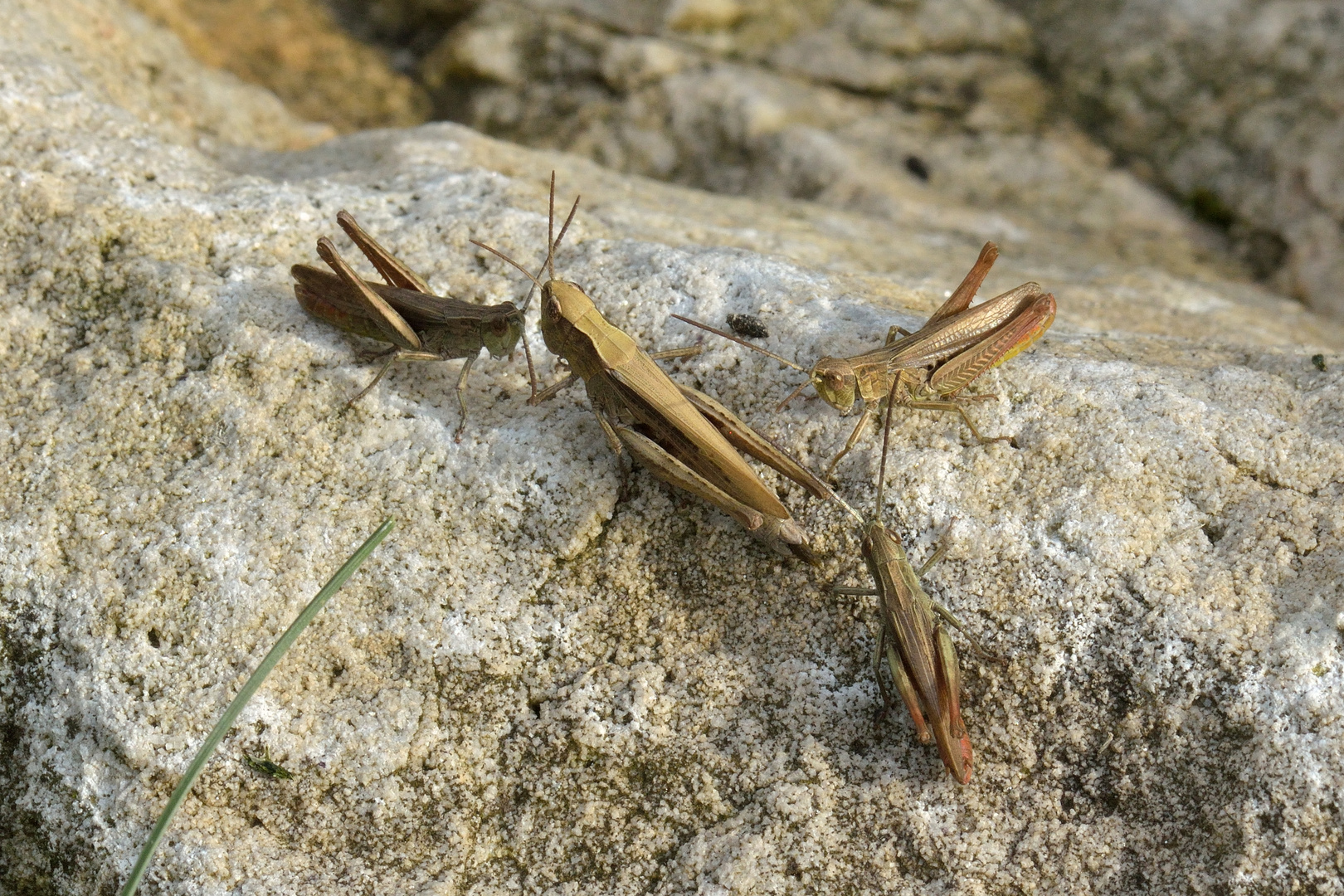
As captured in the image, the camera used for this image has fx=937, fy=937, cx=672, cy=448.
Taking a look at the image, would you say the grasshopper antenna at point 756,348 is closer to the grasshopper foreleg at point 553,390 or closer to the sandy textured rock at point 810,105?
the grasshopper foreleg at point 553,390

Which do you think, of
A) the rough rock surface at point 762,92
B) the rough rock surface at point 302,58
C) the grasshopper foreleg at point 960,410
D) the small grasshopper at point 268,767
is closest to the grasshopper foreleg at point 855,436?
the grasshopper foreleg at point 960,410

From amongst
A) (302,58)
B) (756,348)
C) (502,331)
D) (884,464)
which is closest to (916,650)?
(884,464)

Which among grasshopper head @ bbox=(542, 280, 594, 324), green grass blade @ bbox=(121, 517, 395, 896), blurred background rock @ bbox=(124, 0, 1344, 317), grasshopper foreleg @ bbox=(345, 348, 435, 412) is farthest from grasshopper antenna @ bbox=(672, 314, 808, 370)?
blurred background rock @ bbox=(124, 0, 1344, 317)

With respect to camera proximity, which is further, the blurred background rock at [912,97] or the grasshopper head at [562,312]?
the blurred background rock at [912,97]

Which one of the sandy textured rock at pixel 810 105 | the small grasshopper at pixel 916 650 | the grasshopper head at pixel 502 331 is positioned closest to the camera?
the small grasshopper at pixel 916 650

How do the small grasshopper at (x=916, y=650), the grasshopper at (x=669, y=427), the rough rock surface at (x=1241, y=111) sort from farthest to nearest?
1. the rough rock surface at (x=1241, y=111)
2. the grasshopper at (x=669, y=427)
3. the small grasshopper at (x=916, y=650)

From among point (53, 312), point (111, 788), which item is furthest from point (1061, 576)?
point (53, 312)

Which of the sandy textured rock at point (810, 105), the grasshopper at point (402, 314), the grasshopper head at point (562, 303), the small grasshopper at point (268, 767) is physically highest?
the sandy textured rock at point (810, 105)
